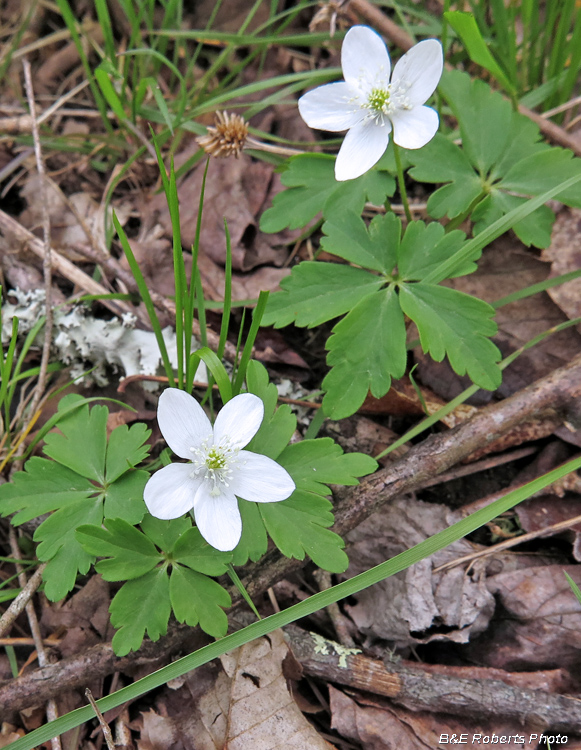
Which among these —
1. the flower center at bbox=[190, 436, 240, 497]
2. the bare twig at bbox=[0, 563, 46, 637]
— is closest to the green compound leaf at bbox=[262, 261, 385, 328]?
the flower center at bbox=[190, 436, 240, 497]

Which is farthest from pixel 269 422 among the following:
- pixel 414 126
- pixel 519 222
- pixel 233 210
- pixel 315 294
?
pixel 233 210

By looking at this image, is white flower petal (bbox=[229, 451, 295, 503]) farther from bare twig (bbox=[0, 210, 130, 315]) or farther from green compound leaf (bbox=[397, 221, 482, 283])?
bare twig (bbox=[0, 210, 130, 315])

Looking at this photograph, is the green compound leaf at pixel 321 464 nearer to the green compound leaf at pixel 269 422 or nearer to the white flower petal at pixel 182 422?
the green compound leaf at pixel 269 422

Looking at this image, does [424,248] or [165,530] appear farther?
[424,248]

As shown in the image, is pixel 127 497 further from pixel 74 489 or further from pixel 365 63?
pixel 365 63

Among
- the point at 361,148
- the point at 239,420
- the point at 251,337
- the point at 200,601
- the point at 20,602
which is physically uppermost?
the point at 361,148

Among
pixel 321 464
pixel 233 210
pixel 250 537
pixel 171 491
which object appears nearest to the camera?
pixel 171 491

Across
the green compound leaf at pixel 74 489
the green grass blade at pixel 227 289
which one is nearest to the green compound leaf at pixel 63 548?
the green compound leaf at pixel 74 489
